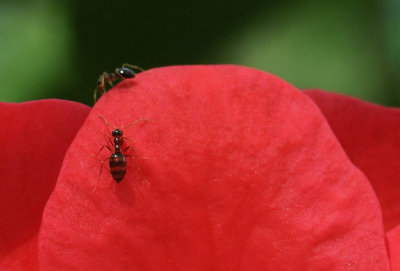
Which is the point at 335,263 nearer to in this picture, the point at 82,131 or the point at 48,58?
the point at 82,131

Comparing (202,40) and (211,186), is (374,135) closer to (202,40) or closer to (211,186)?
(211,186)

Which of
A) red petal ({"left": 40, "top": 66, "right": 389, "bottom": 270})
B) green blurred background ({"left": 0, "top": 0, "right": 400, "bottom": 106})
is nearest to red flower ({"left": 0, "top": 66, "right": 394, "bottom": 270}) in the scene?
red petal ({"left": 40, "top": 66, "right": 389, "bottom": 270})

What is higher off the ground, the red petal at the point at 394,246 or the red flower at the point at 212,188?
the red flower at the point at 212,188

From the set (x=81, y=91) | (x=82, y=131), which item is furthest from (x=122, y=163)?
(x=81, y=91)

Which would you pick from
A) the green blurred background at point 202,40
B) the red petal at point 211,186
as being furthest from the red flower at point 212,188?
the green blurred background at point 202,40

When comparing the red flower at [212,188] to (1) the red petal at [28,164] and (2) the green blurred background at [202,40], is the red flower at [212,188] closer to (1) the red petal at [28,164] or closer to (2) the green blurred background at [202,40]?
(1) the red petal at [28,164]

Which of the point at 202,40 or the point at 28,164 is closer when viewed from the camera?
the point at 28,164

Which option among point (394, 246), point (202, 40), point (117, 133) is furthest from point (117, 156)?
point (202, 40)
